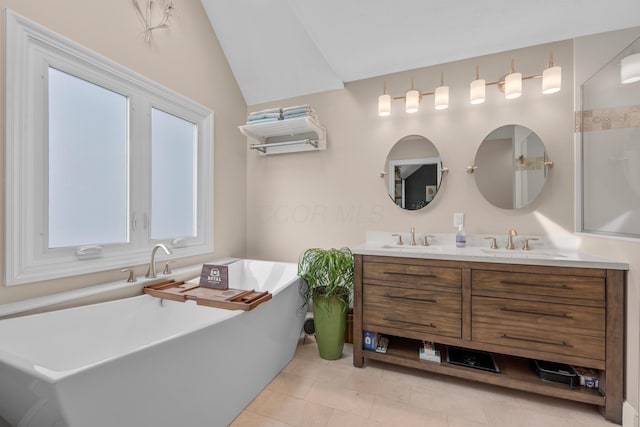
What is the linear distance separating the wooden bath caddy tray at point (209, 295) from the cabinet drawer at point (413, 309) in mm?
779

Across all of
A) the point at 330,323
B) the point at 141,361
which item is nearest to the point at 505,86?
the point at 330,323

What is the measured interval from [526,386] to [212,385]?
1784 mm

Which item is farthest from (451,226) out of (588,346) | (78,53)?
(78,53)

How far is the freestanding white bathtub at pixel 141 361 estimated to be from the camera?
31.6 inches

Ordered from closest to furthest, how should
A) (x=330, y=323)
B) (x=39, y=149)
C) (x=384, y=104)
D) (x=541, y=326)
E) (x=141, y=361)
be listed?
(x=141, y=361) < (x=39, y=149) < (x=541, y=326) < (x=330, y=323) < (x=384, y=104)

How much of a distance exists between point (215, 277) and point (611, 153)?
273 centimetres

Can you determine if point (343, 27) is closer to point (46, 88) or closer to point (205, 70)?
point (205, 70)

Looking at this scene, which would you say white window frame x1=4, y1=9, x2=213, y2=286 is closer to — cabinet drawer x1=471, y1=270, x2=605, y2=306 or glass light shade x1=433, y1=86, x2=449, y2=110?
glass light shade x1=433, y1=86, x2=449, y2=110

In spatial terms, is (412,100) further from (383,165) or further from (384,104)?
(383,165)

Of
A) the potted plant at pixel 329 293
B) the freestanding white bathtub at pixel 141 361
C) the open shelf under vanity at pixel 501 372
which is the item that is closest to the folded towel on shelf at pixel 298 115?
the potted plant at pixel 329 293

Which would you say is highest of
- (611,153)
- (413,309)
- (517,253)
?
(611,153)

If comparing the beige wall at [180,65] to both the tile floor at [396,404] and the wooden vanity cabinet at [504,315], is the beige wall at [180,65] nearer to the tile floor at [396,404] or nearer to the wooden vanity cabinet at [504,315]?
the tile floor at [396,404]

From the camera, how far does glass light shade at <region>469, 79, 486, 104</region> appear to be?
6.42 ft

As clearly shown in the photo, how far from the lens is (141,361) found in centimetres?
93
